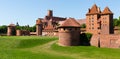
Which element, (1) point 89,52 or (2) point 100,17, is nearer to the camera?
(1) point 89,52

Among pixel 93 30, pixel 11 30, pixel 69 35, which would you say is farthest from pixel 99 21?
pixel 11 30

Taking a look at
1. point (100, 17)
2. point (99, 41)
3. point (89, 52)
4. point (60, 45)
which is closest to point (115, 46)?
point (99, 41)

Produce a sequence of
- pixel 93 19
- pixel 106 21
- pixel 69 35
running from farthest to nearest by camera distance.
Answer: pixel 93 19 → pixel 106 21 → pixel 69 35

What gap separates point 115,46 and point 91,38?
19.3ft

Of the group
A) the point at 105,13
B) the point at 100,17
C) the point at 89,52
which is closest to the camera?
the point at 89,52

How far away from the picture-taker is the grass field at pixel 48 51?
38844 mm

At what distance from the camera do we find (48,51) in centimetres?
4662

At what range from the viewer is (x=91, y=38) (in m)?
52.8

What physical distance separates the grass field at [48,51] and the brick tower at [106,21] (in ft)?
59.2

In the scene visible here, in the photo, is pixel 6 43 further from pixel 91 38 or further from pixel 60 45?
pixel 91 38

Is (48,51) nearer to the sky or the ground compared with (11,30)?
nearer to the ground

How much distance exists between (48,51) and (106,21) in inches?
1064

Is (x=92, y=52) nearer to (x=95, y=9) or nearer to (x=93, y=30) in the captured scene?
(x=95, y=9)

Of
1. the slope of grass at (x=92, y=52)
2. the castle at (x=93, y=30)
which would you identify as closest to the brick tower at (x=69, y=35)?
the castle at (x=93, y=30)
